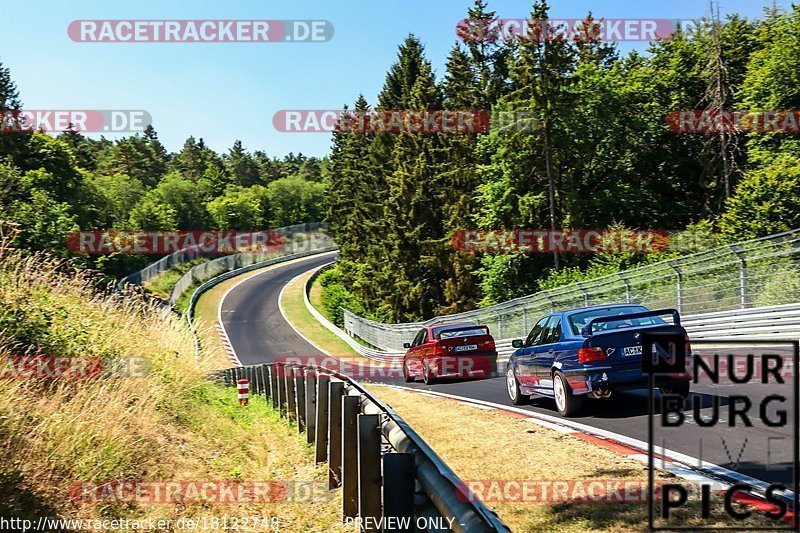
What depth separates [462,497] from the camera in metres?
3.71

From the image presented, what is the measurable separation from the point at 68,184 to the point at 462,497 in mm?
81681

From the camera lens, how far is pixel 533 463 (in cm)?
765

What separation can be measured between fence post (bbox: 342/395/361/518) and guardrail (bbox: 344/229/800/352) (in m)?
12.6

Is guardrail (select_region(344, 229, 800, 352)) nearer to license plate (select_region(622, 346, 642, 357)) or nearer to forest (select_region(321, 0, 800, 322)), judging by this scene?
license plate (select_region(622, 346, 642, 357))

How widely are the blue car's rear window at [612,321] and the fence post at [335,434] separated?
4400 millimetres

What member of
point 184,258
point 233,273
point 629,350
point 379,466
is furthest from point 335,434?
point 233,273

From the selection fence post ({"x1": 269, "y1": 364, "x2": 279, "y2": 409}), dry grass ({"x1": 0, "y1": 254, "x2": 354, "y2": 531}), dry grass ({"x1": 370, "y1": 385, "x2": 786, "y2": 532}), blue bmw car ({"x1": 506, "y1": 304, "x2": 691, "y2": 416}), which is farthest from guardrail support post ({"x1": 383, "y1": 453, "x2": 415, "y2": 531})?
fence post ({"x1": 269, "y1": 364, "x2": 279, "y2": 409})

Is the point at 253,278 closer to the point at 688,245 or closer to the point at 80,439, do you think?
the point at 688,245

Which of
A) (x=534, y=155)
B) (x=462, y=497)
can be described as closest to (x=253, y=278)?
(x=534, y=155)

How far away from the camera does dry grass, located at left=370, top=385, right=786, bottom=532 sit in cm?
541

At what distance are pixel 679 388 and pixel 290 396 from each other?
20.7 ft

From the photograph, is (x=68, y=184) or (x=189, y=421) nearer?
(x=189, y=421)

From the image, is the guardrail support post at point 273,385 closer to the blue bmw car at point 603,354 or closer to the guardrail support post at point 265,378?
the guardrail support post at point 265,378

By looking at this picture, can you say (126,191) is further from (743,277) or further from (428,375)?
(743,277)
